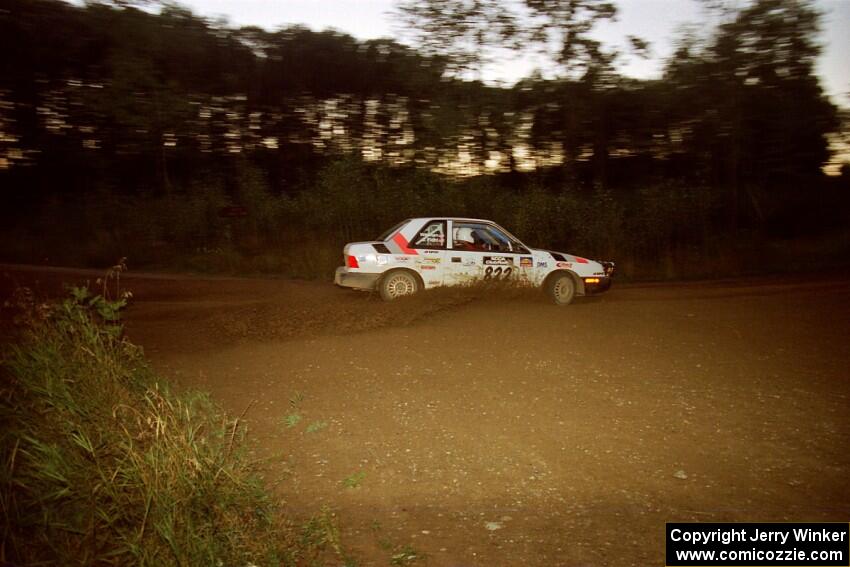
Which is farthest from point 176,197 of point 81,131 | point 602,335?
point 602,335

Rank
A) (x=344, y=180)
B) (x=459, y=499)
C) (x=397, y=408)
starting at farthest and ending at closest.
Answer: (x=344, y=180) → (x=397, y=408) → (x=459, y=499)

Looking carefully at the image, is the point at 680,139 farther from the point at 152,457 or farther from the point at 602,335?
the point at 152,457

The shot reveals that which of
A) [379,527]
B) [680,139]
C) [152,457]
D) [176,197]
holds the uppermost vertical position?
[680,139]

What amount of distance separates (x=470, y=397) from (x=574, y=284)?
580cm

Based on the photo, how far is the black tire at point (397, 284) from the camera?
37.1ft

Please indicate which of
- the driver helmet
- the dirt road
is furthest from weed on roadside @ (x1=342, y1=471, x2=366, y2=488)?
the driver helmet

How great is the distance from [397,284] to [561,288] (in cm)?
299

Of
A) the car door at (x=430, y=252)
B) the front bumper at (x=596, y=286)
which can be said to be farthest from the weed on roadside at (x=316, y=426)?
the front bumper at (x=596, y=286)

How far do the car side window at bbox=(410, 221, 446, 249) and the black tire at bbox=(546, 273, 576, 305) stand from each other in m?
2.09

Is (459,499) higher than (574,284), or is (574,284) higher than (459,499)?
(574,284)

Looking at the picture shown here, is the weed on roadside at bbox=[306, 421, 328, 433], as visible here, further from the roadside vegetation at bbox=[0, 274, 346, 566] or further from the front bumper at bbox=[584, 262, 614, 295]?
the front bumper at bbox=[584, 262, 614, 295]

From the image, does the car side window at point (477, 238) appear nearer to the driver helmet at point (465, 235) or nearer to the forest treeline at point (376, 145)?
the driver helmet at point (465, 235)

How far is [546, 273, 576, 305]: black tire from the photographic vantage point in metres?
11.7

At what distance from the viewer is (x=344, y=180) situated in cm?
2136
